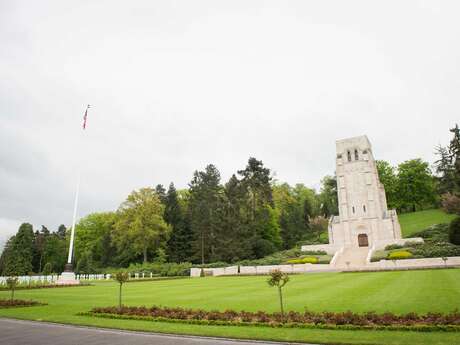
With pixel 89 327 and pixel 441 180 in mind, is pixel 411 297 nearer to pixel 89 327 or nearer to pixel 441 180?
pixel 89 327

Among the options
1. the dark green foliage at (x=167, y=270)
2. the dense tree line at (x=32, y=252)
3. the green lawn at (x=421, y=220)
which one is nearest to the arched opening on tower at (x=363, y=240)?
the green lawn at (x=421, y=220)

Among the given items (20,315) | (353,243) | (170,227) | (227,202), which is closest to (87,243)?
(170,227)

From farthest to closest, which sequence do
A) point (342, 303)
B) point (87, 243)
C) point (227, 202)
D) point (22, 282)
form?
point (87, 243) < point (227, 202) < point (22, 282) < point (342, 303)

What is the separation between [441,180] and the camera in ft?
226

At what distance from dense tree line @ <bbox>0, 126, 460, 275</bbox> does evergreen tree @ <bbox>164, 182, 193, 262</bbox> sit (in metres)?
0.17

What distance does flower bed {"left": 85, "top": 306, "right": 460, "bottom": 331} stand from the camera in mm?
8781

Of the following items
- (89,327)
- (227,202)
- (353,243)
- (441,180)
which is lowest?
(89,327)

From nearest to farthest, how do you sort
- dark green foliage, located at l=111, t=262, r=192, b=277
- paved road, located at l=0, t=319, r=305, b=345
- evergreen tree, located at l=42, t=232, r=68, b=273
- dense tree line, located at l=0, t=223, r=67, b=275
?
paved road, located at l=0, t=319, r=305, b=345
dark green foliage, located at l=111, t=262, r=192, b=277
dense tree line, located at l=0, t=223, r=67, b=275
evergreen tree, located at l=42, t=232, r=68, b=273

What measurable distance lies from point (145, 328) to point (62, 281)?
2708cm

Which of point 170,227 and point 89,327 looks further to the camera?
point 170,227

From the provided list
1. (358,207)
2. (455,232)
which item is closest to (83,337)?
(455,232)

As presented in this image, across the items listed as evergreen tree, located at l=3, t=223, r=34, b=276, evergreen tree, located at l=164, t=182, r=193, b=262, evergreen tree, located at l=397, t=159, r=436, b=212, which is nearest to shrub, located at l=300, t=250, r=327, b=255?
evergreen tree, located at l=164, t=182, r=193, b=262

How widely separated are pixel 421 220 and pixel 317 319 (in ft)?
210

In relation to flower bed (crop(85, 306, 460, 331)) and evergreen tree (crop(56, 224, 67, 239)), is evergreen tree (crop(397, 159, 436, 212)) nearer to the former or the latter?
flower bed (crop(85, 306, 460, 331))
